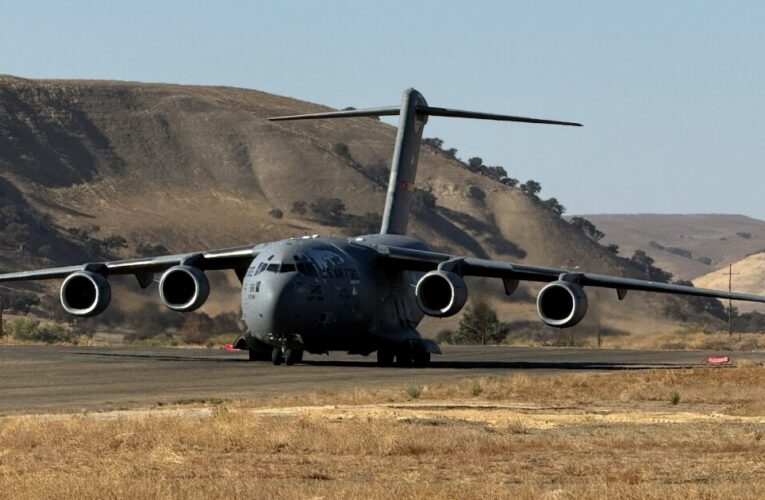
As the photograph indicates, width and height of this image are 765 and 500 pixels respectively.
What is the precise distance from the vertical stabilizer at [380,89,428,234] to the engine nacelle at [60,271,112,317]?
8346 mm

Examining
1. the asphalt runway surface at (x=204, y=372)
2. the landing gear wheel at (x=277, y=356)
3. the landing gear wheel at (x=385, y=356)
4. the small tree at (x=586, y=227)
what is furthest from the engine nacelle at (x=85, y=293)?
the small tree at (x=586, y=227)

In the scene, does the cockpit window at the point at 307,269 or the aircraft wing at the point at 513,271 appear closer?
the cockpit window at the point at 307,269

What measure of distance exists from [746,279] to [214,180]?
76443 mm

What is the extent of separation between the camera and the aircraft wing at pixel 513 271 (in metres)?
39.8

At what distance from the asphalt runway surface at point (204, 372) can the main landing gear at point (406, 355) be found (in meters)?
0.47

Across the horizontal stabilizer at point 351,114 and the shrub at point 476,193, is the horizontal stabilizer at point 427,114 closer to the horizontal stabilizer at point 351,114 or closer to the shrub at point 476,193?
the horizontal stabilizer at point 351,114

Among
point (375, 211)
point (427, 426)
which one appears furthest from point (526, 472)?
point (375, 211)

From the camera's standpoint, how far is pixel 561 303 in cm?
3900

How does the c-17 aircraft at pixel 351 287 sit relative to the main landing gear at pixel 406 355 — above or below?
above

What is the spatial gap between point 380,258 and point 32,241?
76406mm

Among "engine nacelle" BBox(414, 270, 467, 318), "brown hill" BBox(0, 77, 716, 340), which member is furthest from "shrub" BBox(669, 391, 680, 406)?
"brown hill" BBox(0, 77, 716, 340)

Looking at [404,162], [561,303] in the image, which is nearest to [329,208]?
[404,162]

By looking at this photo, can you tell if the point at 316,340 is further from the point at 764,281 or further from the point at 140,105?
the point at 764,281

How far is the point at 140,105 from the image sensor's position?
149 metres
